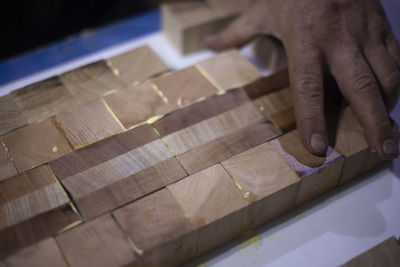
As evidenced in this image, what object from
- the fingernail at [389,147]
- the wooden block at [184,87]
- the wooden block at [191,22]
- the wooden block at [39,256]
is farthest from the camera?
the wooden block at [191,22]

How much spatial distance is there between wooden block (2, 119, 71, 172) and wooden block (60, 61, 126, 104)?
146mm

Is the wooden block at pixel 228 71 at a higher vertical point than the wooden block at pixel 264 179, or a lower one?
higher

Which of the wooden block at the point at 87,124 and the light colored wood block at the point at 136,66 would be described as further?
the light colored wood block at the point at 136,66

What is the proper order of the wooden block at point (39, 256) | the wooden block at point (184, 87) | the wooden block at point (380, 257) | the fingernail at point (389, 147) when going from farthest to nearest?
the wooden block at point (184, 87) < the fingernail at point (389, 147) < the wooden block at point (380, 257) < the wooden block at point (39, 256)

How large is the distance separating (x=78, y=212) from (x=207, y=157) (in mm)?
342

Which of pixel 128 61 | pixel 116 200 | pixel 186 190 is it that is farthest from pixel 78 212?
pixel 128 61

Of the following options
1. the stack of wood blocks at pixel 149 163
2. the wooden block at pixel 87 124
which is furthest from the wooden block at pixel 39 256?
the wooden block at pixel 87 124

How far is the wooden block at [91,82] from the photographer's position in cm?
122

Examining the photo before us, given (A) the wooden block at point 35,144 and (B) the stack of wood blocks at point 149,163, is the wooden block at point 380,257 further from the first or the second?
(A) the wooden block at point 35,144

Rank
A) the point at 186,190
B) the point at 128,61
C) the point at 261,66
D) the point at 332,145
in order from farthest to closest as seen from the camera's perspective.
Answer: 1. the point at 261,66
2. the point at 128,61
3. the point at 332,145
4. the point at 186,190

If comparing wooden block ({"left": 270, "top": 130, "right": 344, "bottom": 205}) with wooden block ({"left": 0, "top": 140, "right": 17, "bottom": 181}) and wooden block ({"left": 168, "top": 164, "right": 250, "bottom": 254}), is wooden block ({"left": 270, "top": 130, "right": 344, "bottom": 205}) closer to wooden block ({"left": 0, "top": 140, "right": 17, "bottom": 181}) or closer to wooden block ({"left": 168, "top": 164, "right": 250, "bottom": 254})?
wooden block ({"left": 168, "top": 164, "right": 250, "bottom": 254})

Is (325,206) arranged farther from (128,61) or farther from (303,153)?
(128,61)

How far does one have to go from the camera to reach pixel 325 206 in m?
1.15

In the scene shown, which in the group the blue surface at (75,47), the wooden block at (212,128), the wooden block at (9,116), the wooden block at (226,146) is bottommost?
the wooden block at (226,146)
